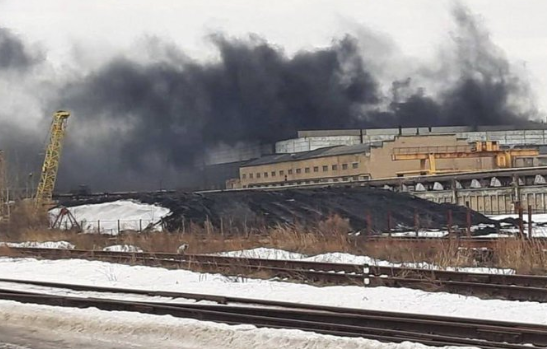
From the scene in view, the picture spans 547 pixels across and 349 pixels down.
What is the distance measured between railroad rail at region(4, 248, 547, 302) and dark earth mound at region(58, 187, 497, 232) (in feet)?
47.1

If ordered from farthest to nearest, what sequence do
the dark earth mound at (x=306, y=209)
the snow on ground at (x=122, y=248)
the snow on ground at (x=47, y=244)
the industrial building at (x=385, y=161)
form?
the industrial building at (x=385, y=161), the dark earth mound at (x=306, y=209), the snow on ground at (x=47, y=244), the snow on ground at (x=122, y=248)

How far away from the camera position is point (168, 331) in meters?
10.5

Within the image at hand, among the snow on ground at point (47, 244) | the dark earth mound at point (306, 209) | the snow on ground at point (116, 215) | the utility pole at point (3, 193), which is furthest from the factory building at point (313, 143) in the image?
the snow on ground at point (47, 244)

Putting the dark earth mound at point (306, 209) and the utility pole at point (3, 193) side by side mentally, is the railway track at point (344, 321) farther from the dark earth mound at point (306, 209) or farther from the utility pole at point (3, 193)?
Result: the utility pole at point (3, 193)

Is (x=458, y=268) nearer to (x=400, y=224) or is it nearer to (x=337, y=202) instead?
(x=400, y=224)

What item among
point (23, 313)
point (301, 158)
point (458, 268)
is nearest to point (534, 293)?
point (458, 268)

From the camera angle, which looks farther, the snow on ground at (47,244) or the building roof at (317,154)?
the building roof at (317,154)

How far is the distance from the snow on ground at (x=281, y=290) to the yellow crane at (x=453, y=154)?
46.0 meters

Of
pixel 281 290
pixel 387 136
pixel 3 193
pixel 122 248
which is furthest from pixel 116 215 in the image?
pixel 387 136

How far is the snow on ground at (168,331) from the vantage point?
9.23 metres

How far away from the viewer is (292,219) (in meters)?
37.3

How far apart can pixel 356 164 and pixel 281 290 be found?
2344 inches

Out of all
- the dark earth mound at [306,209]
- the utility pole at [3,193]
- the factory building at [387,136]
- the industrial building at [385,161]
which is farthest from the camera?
the factory building at [387,136]

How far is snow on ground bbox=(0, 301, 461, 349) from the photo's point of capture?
30.3 feet
